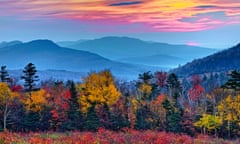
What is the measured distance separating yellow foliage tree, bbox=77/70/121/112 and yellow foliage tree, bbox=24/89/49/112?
6938mm

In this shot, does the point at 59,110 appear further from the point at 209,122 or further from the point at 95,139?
the point at 95,139

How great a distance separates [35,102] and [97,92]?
1118 cm

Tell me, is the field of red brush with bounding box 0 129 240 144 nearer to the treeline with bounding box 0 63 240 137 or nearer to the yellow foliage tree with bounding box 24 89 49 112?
the treeline with bounding box 0 63 240 137

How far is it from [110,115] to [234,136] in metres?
21.4

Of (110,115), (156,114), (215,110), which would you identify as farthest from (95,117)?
(215,110)

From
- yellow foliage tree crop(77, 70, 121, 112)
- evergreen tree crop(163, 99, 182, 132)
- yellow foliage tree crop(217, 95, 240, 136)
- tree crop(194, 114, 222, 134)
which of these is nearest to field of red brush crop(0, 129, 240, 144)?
tree crop(194, 114, 222, 134)

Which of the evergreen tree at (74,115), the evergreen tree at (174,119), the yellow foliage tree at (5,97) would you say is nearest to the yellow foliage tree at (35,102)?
the yellow foliage tree at (5,97)

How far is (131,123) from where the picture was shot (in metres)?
72.1

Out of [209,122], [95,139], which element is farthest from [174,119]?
[95,139]

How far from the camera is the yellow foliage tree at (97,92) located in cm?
7306

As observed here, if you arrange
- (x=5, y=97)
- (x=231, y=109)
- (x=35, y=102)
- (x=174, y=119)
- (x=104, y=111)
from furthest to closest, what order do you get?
(x=104, y=111)
(x=35, y=102)
(x=5, y=97)
(x=174, y=119)
(x=231, y=109)

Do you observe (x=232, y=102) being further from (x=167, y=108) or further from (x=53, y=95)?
(x=53, y=95)

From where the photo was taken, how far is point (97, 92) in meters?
73.4

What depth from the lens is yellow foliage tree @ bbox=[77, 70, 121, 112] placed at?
7306 centimetres
